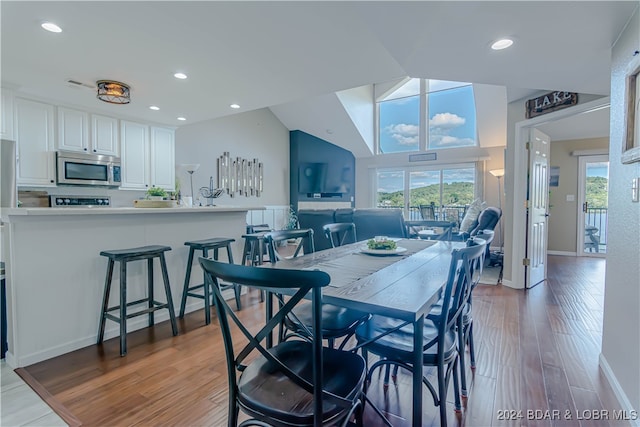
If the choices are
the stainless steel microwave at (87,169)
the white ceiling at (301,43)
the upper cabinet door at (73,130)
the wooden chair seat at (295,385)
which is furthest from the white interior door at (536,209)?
the upper cabinet door at (73,130)

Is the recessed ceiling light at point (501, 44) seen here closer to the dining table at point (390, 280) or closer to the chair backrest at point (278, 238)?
the dining table at point (390, 280)

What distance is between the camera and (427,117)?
8195mm

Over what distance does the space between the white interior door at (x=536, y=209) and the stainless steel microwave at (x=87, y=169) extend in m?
5.56

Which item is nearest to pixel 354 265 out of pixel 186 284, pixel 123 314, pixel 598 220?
pixel 123 314

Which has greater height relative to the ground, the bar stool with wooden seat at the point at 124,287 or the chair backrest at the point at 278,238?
the chair backrest at the point at 278,238

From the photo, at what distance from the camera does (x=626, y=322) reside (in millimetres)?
1728

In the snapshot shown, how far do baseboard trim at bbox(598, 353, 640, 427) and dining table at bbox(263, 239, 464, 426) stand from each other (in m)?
1.11

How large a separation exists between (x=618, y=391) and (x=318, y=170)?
7209 millimetres

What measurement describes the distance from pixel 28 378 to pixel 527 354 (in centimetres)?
332

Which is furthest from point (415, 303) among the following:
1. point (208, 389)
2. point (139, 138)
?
point (139, 138)

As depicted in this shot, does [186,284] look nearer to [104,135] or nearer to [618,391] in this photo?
[104,135]

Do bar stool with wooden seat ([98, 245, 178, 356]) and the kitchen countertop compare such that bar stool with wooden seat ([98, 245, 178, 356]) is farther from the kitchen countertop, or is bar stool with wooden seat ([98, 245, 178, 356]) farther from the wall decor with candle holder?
the wall decor with candle holder

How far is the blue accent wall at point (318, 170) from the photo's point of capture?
8.09 metres

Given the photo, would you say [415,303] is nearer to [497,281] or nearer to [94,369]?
[94,369]
